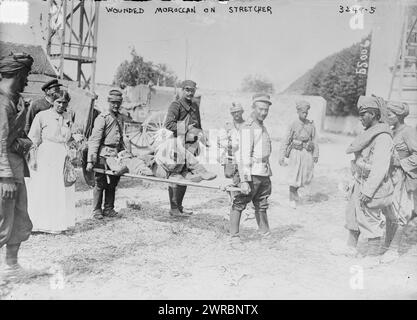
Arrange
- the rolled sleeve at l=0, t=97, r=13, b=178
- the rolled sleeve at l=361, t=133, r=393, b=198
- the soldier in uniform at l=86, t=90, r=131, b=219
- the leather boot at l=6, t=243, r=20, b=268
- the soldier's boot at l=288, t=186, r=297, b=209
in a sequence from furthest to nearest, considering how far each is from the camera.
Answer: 1. the soldier's boot at l=288, t=186, r=297, b=209
2. the soldier in uniform at l=86, t=90, r=131, b=219
3. the rolled sleeve at l=361, t=133, r=393, b=198
4. the leather boot at l=6, t=243, r=20, b=268
5. the rolled sleeve at l=0, t=97, r=13, b=178

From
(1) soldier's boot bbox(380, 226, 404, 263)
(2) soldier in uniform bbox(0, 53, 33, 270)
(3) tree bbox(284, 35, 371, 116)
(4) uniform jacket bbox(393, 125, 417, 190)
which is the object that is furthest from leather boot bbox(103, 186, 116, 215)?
(4) uniform jacket bbox(393, 125, 417, 190)

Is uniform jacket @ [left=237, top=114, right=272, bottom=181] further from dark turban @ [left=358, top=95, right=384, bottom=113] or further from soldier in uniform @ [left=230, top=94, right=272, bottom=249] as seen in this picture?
dark turban @ [left=358, top=95, right=384, bottom=113]

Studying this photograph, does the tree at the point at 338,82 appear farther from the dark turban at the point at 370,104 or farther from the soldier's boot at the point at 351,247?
the soldier's boot at the point at 351,247

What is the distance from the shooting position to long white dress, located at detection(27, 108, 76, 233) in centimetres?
464

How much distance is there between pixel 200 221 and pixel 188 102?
1470 millimetres

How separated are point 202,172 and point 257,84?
123 cm

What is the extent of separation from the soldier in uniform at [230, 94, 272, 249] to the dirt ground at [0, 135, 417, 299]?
0.39m

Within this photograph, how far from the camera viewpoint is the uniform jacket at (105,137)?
16.8 feet

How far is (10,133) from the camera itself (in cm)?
409

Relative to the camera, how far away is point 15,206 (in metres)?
4.15

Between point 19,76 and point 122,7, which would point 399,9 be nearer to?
point 122,7

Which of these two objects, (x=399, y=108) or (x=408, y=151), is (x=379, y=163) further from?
(x=399, y=108)

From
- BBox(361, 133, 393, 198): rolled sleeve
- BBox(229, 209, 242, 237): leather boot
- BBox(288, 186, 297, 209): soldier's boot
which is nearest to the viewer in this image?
BBox(361, 133, 393, 198): rolled sleeve
